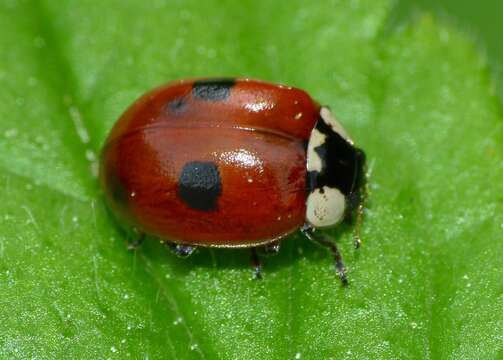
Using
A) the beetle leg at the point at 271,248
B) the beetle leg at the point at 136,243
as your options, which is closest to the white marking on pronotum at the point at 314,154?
Result: the beetle leg at the point at 271,248

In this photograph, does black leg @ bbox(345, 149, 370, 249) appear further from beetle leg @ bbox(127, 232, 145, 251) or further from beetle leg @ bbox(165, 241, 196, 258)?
beetle leg @ bbox(127, 232, 145, 251)

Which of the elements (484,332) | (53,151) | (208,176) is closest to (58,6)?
(53,151)

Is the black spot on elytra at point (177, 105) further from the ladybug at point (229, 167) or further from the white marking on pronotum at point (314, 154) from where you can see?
the white marking on pronotum at point (314, 154)

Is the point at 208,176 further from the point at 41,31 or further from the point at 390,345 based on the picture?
the point at 41,31

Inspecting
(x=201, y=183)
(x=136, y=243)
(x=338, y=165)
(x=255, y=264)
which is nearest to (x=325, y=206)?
(x=338, y=165)

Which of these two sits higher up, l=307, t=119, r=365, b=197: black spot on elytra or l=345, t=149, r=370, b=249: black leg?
l=307, t=119, r=365, b=197: black spot on elytra

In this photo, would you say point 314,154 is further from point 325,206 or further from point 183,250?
point 183,250

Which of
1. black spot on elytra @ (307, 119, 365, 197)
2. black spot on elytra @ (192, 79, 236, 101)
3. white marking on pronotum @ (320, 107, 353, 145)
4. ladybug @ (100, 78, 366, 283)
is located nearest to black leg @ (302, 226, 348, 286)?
ladybug @ (100, 78, 366, 283)
